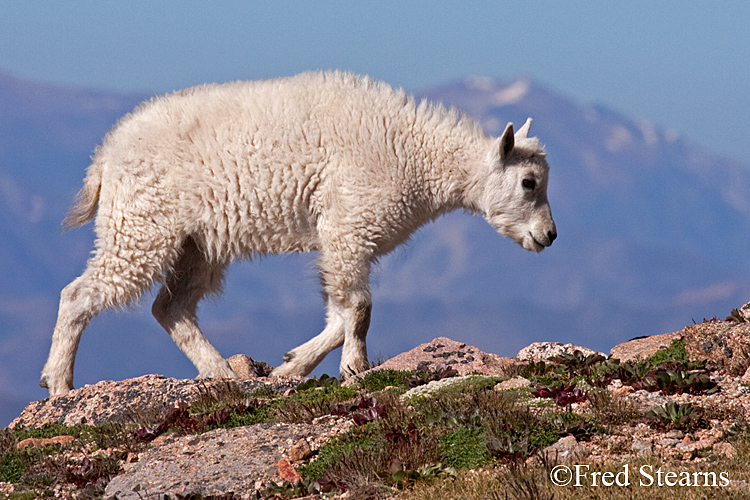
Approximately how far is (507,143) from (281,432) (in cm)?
491

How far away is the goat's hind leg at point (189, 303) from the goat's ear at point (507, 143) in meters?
4.01

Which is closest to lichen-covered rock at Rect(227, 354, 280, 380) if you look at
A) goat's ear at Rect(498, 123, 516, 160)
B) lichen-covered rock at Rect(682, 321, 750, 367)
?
goat's ear at Rect(498, 123, 516, 160)

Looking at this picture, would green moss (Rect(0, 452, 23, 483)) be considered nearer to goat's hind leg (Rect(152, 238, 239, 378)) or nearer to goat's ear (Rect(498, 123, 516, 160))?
goat's hind leg (Rect(152, 238, 239, 378))

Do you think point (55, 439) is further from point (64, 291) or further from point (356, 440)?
point (356, 440)

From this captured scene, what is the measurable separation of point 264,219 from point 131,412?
8.59ft

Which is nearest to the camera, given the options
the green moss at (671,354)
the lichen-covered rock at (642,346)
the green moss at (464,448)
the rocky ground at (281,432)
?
the green moss at (464,448)

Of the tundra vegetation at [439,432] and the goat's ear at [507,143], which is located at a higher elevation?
the goat's ear at [507,143]

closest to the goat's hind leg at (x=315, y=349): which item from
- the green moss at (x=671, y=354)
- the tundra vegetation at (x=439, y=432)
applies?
the tundra vegetation at (x=439, y=432)

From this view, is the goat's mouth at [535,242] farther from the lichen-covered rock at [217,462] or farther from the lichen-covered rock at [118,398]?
the lichen-covered rock at [217,462]

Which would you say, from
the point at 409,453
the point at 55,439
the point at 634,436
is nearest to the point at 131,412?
the point at 55,439

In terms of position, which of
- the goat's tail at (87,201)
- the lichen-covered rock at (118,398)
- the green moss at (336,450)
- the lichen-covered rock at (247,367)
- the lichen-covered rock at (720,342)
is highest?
the goat's tail at (87,201)

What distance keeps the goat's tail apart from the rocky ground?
8.09ft

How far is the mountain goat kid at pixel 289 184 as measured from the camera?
9305 mm

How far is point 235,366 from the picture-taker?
11531 mm
